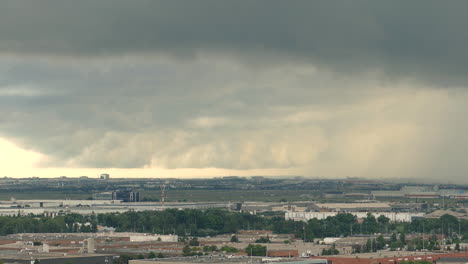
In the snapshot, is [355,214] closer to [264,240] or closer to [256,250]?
[264,240]

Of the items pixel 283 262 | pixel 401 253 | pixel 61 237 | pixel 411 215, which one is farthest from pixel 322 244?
pixel 411 215

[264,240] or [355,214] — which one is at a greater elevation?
[355,214]

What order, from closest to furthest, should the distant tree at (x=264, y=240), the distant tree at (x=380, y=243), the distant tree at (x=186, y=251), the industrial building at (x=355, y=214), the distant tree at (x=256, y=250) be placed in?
the distant tree at (x=186, y=251), the distant tree at (x=256, y=250), the distant tree at (x=380, y=243), the distant tree at (x=264, y=240), the industrial building at (x=355, y=214)

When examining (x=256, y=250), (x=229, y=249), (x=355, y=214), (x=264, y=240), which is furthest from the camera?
(x=355, y=214)

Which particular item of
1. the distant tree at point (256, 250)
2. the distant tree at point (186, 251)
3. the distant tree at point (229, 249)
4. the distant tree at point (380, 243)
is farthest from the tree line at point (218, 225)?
the distant tree at point (186, 251)

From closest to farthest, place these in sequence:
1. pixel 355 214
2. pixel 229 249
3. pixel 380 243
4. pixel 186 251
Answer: pixel 186 251 < pixel 229 249 < pixel 380 243 < pixel 355 214

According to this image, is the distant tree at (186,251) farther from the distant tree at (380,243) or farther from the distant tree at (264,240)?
the distant tree at (380,243)

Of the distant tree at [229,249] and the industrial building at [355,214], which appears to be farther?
the industrial building at [355,214]

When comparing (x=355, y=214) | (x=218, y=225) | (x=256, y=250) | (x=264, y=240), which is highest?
(x=355, y=214)

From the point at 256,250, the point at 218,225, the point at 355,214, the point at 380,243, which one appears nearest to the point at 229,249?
the point at 256,250

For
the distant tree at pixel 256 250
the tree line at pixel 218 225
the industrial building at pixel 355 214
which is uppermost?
the industrial building at pixel 355 214

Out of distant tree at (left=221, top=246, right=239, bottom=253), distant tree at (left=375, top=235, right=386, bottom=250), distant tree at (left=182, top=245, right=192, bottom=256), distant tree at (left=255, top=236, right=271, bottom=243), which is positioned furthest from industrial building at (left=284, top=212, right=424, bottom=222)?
distant tree at (left=182, top=245, right=192, bottom=256)

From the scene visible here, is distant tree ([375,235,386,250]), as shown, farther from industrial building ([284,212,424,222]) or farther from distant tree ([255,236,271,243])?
industrial building ([284,212,424,222])
